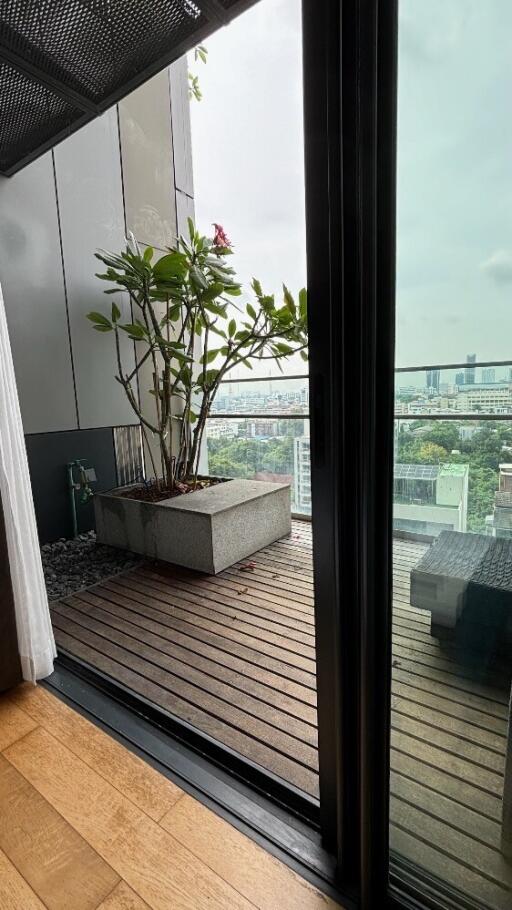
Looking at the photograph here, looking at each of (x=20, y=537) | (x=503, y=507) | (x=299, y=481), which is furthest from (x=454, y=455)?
→ (x=299, y=481)

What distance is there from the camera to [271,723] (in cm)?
153

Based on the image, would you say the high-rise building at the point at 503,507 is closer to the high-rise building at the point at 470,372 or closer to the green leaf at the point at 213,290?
the high-rise building at the point at 470,372

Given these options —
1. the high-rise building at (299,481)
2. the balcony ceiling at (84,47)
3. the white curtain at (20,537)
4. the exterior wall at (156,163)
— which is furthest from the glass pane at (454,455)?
the exterior wall at (156,163)

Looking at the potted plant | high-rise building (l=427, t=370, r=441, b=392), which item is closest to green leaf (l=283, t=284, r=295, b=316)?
the potted plant

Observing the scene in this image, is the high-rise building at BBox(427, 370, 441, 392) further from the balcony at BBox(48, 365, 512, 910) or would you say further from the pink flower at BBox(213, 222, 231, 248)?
the pink flower at BBox(213, 222, 231, 248)

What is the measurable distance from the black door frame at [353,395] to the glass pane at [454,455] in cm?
3

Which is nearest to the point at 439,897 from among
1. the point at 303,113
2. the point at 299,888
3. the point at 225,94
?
the point at 299,888

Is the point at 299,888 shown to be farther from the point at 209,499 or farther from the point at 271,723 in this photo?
the point at 209,499

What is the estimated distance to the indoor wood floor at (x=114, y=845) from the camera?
100 cm

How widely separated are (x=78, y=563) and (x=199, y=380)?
5.32 ft

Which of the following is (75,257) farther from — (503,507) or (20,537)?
(503,507)

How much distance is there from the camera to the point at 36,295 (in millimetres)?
3070

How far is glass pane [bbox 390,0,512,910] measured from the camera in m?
0.66

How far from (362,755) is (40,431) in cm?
297
